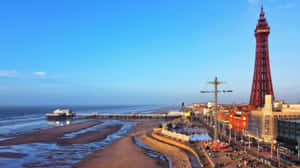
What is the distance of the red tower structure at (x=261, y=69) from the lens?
215ft

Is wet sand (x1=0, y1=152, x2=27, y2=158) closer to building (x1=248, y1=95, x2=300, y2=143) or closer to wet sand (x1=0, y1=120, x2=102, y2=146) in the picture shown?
wet sand (x1=0, y1=120, x2=102, y2=146)

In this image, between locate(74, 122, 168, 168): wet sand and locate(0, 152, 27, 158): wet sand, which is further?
locate(0, 152, 27, 158): wet sand

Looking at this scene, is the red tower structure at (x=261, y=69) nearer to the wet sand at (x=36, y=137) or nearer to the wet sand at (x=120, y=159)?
the wet sand at (x=120, y=159)

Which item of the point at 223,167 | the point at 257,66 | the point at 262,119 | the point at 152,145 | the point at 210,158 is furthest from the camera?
the point at 257,66

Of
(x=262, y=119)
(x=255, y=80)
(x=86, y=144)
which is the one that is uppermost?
(x=255, y=80)

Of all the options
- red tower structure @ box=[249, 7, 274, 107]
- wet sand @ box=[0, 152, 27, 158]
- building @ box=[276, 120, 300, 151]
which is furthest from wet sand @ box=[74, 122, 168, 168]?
red tower structure @ box=[249, 7, 274, 107]

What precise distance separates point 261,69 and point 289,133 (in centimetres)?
3974

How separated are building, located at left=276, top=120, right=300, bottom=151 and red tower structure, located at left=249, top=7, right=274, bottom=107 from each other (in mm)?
32457

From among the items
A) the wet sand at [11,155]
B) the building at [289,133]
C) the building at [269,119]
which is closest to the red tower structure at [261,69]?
the building at [269,119]

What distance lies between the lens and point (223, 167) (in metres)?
22.3

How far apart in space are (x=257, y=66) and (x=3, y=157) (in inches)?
2716

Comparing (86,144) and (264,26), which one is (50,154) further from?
(264,26)

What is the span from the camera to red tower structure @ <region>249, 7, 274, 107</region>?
65.6m

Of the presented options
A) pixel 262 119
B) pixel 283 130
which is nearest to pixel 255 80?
pixel 262 119
